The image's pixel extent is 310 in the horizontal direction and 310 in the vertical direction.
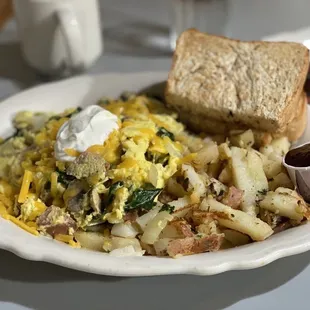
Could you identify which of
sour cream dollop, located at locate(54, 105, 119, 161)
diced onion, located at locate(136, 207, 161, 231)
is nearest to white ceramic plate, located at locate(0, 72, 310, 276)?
diced onion, located at locate(136, 207, 161, 231)

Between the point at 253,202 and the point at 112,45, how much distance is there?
128 cm

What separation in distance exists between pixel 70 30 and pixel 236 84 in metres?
0.63

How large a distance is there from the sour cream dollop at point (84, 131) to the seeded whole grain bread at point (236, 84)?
0.93ft

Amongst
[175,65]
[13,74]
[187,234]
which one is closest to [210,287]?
[187,234]

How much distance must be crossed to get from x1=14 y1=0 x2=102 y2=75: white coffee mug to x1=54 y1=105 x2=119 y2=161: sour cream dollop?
1.92ft

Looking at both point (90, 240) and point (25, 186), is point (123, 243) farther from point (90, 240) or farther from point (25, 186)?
point (25, 186)

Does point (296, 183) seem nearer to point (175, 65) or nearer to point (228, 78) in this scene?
point (228, 78)

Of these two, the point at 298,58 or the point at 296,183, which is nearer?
the point at 296,183

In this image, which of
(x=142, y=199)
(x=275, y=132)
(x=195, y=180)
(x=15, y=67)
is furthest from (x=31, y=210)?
(x=15, y=67)

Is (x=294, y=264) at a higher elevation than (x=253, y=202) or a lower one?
lower

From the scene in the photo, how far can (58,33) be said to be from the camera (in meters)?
2.02

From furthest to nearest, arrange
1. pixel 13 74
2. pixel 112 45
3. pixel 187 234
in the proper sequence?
1. pixel 112 45
2. pixel 13 74
3. pixel 187 234

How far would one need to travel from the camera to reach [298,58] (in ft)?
5.54

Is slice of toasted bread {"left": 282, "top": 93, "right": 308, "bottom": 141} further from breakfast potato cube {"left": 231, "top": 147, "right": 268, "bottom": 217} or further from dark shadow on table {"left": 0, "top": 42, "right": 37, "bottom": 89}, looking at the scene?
dark shadow on table {"left": 0, "top": 42, "right": 37, "bottom": 89}
